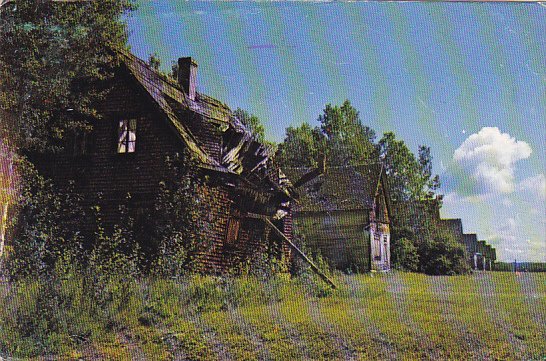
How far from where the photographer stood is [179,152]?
5.07 m

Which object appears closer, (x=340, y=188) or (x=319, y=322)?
(x=319, y=322)

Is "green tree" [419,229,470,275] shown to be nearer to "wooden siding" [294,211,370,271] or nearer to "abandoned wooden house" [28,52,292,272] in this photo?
"wooden siding" [294,211,370,271]

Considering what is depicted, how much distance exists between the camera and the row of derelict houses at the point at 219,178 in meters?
4.90

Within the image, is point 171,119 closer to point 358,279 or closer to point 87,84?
point 87,84

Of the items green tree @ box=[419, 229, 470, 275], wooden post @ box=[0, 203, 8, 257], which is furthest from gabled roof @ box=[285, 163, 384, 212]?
wooden post @ box=[0, 203, 8, 257]

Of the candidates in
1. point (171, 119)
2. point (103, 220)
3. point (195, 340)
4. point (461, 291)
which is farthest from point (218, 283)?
point (461, 291)

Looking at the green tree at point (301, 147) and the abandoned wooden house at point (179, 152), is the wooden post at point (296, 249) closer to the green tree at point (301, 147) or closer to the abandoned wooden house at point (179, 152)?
the abandoned wooden house at point (179, 152)

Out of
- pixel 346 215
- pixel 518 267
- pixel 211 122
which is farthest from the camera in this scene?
pixel 211 122

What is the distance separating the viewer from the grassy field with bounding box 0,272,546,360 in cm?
430

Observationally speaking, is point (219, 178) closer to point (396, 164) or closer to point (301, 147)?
point (301, 147)

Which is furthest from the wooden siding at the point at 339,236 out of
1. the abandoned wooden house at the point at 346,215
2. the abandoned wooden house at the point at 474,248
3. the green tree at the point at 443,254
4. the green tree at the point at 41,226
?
the green tree at the point at 41,226

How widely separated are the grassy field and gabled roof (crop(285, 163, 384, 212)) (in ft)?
2.13

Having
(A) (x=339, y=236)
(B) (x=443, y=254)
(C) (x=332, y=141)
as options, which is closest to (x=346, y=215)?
(A) (x=339, y=236)

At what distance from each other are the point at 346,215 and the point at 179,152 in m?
1.55
